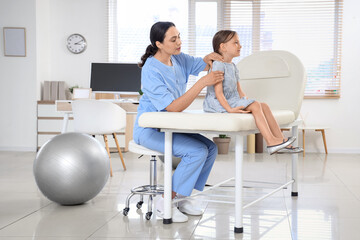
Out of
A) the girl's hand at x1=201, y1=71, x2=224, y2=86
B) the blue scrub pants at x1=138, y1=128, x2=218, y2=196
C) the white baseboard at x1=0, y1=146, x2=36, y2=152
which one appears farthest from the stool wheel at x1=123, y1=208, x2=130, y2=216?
the white baseboard at x1=0, y1=146, x2=36, y2=152

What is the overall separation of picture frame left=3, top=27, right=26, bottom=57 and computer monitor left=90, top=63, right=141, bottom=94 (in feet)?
4.71

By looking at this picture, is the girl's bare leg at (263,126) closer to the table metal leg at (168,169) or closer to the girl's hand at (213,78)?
the girl's hand at (213,78)

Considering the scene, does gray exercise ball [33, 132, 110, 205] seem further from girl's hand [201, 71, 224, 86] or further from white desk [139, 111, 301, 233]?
girl's hand [201, 71, 224, 86]

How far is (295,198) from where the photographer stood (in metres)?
3.24

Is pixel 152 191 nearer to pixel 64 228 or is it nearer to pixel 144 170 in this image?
pixel 64 228

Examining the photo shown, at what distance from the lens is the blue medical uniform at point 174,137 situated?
2.44m

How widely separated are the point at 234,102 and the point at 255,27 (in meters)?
3.91

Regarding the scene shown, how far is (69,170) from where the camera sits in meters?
2.84

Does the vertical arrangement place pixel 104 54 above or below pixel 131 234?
above

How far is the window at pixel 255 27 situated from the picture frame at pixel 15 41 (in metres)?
1.11

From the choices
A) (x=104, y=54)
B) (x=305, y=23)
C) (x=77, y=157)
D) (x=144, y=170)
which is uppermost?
(x=305, y=23)

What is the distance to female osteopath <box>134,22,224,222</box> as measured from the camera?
96.0 inches

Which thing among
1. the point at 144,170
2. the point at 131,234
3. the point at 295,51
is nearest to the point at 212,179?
the point at 144,170

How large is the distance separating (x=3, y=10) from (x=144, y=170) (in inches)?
123
